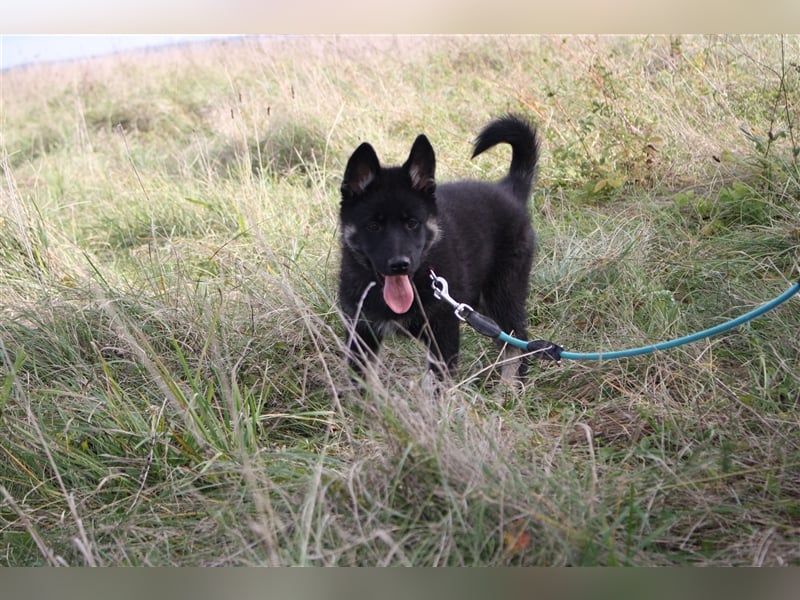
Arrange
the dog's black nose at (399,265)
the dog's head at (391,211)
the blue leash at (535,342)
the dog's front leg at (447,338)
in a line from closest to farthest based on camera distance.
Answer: the blue leash at (535,342)
the dog's black nose at (399,265)
the dog's head at (391,211)
the dog's front leg at (447,338)

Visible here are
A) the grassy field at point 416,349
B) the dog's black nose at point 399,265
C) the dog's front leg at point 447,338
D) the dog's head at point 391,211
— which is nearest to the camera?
the grassy field at point 416,349

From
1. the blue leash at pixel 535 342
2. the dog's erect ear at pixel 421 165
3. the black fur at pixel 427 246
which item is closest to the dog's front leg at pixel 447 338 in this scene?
the black fur at pixel 427 246

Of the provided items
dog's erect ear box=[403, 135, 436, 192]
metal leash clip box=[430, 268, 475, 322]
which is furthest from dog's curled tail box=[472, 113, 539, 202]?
metal leash clip box=[430, 268, 475, 322]

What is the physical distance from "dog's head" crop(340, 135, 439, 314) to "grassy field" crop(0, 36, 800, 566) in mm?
354

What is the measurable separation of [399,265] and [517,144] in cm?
137

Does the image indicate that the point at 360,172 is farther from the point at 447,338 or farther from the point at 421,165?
the point at 447,338

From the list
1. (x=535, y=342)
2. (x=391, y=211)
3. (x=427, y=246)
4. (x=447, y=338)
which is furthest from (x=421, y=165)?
(x=535, y=342)

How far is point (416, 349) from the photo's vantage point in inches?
134

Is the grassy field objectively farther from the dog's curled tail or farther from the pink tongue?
the dog's curled tail

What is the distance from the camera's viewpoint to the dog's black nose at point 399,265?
2938 mm

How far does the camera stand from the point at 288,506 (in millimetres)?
2037

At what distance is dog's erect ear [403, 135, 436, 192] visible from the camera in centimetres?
314

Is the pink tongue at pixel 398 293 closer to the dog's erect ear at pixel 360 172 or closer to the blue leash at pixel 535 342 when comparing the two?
the blue leash at pixel 535 342

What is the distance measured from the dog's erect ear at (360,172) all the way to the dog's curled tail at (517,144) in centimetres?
59
